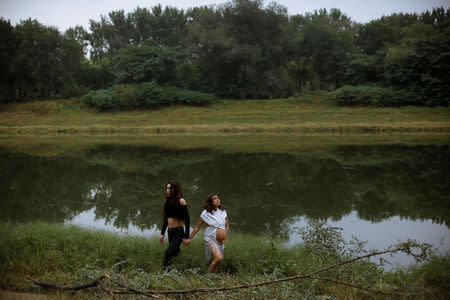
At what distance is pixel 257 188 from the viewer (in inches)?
526

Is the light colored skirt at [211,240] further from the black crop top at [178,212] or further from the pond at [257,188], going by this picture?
the pond at [257,188]

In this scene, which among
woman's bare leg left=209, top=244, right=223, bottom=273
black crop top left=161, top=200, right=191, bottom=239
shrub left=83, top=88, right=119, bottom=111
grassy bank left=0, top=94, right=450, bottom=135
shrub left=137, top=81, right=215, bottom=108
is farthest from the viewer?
shrub left=137, top=81, right=215, bottom=108

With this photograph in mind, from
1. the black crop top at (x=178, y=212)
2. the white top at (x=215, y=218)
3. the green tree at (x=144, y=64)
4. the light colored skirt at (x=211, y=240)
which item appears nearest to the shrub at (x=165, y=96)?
the green tree at (x=144, y=64)

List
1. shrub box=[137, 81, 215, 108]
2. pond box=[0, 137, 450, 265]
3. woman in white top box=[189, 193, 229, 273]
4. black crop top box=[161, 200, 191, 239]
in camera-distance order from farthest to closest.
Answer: shrub box=[137, 81, 215, 108] < pond box=[0, 137, 450, 265] < black crop top box=[161, 200, 191, 239] < woman in white top box=[189, 193, 229, 273]

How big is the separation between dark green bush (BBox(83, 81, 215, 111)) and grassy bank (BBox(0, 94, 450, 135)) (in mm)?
1296

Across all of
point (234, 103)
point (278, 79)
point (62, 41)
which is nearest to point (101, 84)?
point (62, 41)

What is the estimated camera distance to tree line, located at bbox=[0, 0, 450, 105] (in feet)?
142

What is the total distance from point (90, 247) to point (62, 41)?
51644 millimetres

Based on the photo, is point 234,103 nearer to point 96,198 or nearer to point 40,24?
point 40,24

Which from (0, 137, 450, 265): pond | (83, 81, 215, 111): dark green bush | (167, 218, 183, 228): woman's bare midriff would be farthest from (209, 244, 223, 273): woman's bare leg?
(83, 81, 215, 111): dark green bush

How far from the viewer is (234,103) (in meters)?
48.5

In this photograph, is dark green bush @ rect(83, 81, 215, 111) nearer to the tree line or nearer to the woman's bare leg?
the tree line

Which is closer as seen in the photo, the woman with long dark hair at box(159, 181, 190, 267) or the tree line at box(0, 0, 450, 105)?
the woman with long dark hair at box(159, 181, 190, 267)

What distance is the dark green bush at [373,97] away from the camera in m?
42.1
